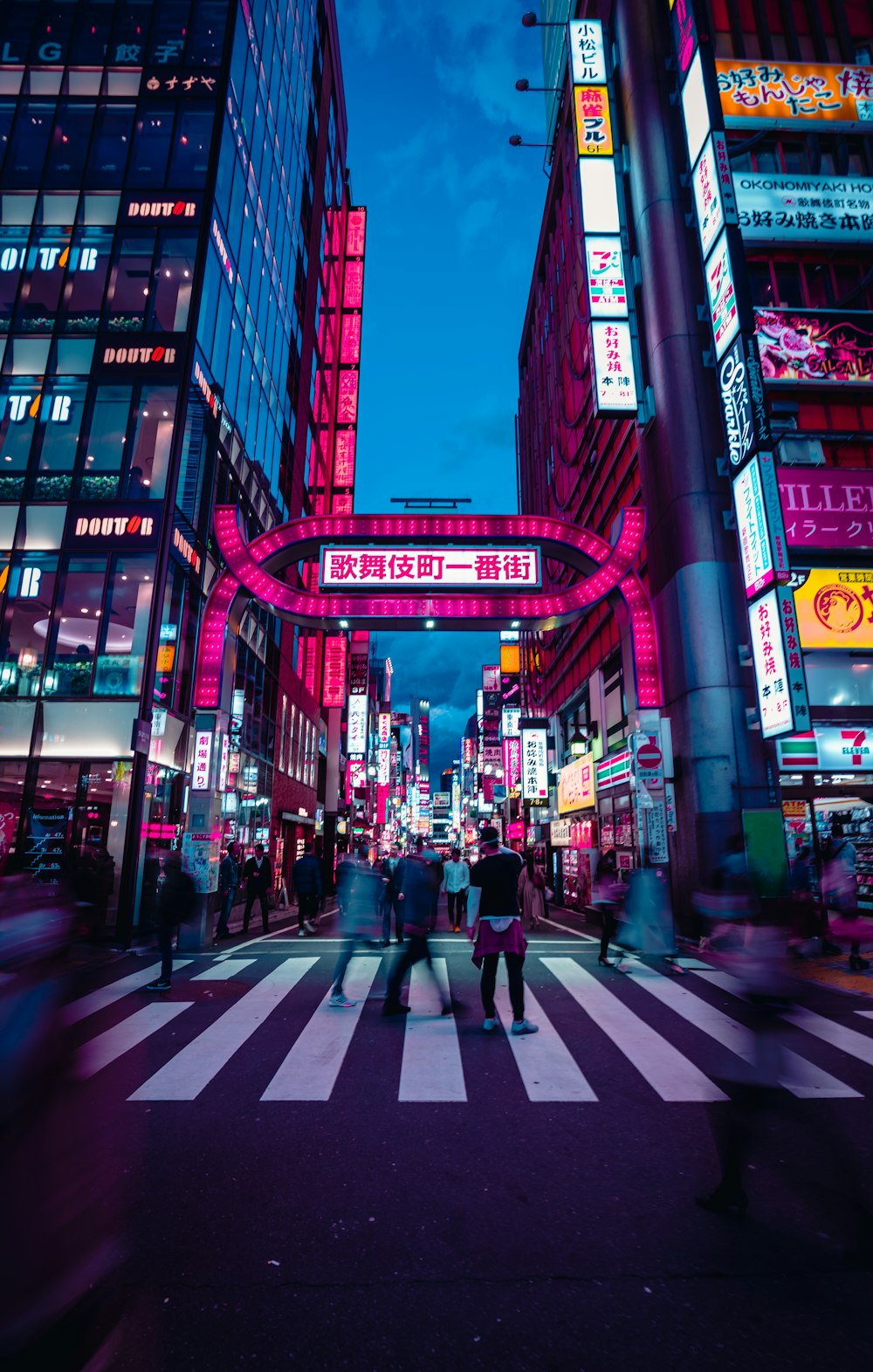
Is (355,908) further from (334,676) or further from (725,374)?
(334,676)

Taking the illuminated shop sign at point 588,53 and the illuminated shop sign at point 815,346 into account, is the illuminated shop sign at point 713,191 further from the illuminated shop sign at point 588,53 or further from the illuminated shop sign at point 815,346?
the illuminated shop sign at point 588,53

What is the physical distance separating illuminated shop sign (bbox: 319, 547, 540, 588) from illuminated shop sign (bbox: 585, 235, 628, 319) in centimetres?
765

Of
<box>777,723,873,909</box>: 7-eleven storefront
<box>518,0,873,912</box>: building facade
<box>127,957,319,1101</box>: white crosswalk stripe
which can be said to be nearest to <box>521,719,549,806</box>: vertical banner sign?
<box>518,0,873,912</box>: building facade

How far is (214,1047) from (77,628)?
1468 cm

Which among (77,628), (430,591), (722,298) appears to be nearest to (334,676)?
(77,628)

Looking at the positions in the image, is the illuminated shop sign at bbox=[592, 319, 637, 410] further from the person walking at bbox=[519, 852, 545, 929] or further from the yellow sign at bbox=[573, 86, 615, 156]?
the person walking at bbox=[519, 852, 545, 929]

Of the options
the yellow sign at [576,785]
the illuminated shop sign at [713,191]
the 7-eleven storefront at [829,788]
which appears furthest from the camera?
the yellow sign at [576,785]

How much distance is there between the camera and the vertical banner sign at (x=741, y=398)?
14391mm

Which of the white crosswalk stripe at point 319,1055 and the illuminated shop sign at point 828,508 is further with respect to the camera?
the illuminated shop sign at point 828,508

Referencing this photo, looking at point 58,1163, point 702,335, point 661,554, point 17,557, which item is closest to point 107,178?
point 17,557

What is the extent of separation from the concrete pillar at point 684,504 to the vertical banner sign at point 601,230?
601 millimetres

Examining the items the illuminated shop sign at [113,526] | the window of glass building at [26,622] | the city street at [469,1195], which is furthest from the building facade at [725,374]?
the window of glass building at [26,622]

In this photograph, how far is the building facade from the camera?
52.1 feet

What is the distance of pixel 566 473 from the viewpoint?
33750 millimetres
